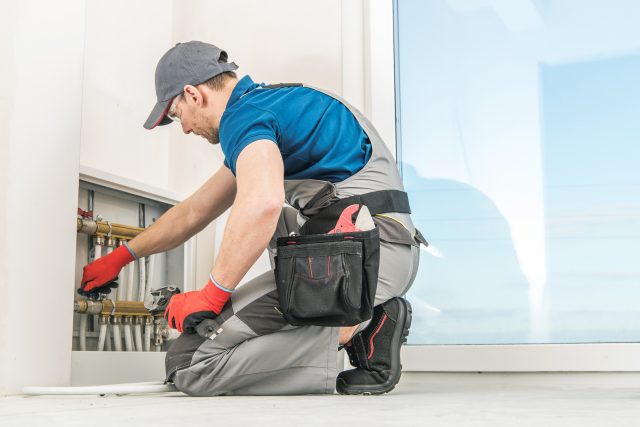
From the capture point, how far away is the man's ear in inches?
75.1

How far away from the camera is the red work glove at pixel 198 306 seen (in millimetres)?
1712

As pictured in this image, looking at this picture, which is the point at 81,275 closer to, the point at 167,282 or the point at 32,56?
the point at 167,282

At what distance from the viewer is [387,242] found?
1833mm

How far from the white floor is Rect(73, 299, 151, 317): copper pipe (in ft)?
1.46

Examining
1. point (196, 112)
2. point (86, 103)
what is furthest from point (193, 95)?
point (86, 103)

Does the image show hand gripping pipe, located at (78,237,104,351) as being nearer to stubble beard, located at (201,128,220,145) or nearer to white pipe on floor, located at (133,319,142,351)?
white pipe on floor, located at (133,319,142,351)

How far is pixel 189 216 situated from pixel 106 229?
0.24 metres

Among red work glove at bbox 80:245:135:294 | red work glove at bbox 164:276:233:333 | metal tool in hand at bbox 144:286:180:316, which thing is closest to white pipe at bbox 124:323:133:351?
red work glove at bbox 80:245:135:294

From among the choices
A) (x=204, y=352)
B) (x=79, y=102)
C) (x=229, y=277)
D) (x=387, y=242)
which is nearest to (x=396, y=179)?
(x=387, y=242)

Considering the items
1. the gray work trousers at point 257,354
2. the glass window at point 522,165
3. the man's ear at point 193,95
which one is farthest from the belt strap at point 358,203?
the glass window at point 522,165

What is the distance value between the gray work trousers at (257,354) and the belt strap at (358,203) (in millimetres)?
131

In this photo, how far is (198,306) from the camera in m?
1.73

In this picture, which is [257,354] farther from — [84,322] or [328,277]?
[84,322]

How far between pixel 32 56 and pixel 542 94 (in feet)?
5.21
